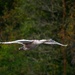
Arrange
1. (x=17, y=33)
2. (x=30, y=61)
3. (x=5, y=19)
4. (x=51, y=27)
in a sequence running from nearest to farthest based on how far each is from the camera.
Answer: (x=51, y=27), (x=30, y=61), (x=17, y=33), (x=5, y=19)

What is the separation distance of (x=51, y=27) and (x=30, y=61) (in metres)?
0.89

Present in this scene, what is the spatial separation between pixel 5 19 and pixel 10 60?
49.4 inches

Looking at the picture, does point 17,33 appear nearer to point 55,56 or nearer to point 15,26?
point 15,26

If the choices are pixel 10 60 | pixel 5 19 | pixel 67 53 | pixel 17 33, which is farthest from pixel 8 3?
pixel 67 53

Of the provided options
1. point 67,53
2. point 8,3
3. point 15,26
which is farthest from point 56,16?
point 8,3

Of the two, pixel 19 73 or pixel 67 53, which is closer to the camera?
pixel 67 53

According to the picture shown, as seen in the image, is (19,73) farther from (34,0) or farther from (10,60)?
(34,0)

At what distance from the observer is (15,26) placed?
8250 millimetres

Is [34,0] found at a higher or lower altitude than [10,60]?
higher

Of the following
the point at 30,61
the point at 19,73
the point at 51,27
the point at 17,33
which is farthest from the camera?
the point at 17,33

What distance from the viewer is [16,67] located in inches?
289

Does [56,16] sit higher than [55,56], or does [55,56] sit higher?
[56,16]

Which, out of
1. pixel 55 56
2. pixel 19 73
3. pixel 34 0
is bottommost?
pixel 19 73

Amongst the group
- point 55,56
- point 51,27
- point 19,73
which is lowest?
point 19,73
